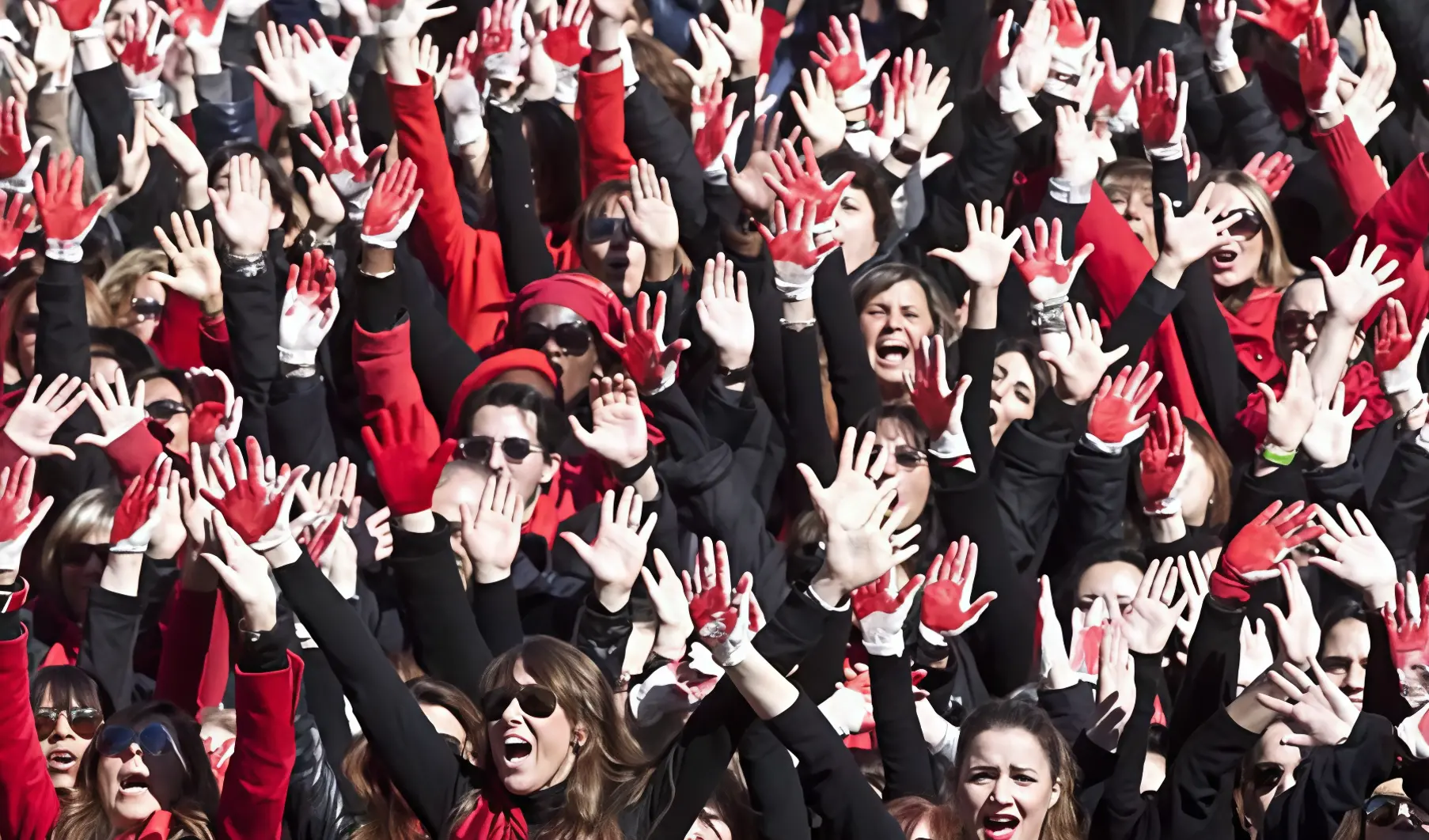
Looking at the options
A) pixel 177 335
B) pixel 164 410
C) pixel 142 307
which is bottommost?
pixel 177 335

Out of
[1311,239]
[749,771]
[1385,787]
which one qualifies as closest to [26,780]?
[749,771]

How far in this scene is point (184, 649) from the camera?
17.9 feet

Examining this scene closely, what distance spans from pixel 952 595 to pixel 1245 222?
68.2 inches

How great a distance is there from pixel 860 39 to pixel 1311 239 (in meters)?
1.36

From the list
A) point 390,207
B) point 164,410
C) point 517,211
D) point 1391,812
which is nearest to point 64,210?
point 164,410

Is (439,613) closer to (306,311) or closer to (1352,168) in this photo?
(306,311)

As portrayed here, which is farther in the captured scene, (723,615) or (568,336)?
(568,336)

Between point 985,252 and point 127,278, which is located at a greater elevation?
point 985,252

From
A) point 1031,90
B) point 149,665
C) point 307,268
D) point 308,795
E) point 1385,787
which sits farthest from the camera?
point 1031,90

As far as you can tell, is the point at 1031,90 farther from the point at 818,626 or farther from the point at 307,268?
the point at 818,626

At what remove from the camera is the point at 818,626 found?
488 cm

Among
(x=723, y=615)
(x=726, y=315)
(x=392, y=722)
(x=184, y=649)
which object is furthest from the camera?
(x=726, y=315)

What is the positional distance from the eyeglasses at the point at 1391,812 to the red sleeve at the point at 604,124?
3.02 meters

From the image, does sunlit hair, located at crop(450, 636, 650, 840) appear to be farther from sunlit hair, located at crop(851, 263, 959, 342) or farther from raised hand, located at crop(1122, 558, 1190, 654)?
sunlit hair, located at crop(851, 263, 959, 342)
